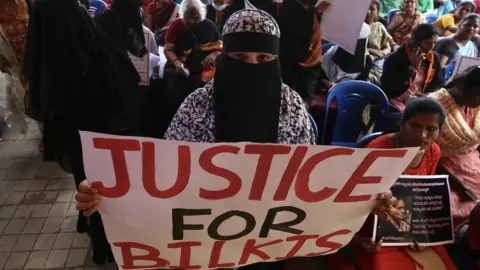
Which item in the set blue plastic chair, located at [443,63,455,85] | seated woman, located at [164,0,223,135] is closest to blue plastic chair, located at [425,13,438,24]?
blue plastic chair, located at [443,63,455,85]

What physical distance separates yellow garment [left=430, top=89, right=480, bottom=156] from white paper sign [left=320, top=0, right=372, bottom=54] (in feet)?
2.69

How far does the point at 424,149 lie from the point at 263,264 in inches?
48.7

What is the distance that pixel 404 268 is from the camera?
2.15 metres

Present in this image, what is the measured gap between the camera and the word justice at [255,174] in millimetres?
1338

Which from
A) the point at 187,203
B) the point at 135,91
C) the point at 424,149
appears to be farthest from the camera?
the point at 135,91

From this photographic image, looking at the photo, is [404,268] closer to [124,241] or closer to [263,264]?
[263,264]

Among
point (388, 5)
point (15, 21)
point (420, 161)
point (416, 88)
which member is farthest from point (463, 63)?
point (15, 21)

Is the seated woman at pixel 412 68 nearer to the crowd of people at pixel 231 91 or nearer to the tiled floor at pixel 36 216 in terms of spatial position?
the crowd of people at pixel 231 91

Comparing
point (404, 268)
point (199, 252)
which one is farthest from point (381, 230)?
point (199, 252)

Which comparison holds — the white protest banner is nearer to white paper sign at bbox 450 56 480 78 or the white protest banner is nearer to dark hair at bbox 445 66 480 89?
dark hair at bbox 445 66 480 89

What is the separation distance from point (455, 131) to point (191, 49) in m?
2.59

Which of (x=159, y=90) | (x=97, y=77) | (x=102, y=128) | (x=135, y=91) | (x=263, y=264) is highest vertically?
(x=97, y=77)

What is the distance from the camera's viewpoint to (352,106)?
358cm

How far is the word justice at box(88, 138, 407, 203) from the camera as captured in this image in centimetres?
134
